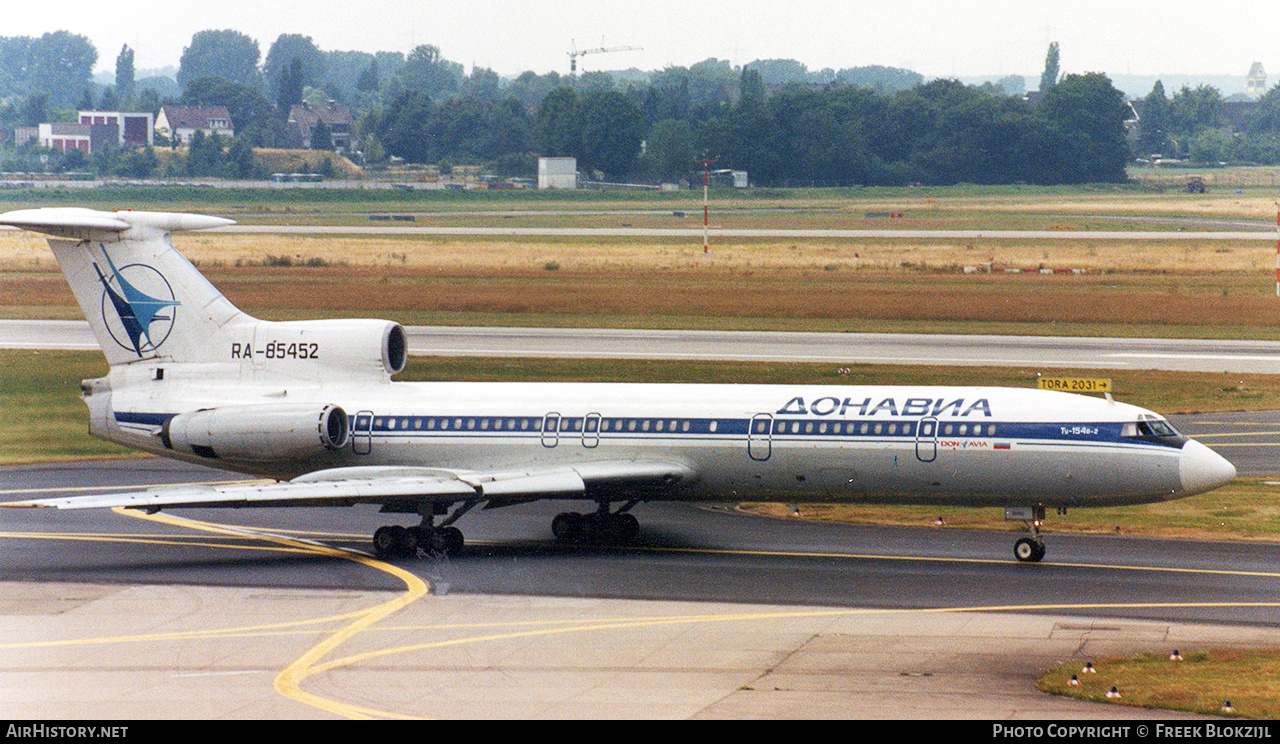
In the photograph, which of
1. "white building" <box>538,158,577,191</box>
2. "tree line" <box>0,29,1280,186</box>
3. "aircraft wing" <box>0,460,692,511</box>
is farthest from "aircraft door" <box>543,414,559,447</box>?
"white building" <box>538,158,577,191</box>

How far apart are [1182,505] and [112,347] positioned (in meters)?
26.9

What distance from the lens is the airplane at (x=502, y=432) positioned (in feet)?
101

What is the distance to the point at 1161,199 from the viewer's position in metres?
152

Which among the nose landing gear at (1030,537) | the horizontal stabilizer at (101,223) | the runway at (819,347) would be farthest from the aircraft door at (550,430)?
the runway at (819,347)

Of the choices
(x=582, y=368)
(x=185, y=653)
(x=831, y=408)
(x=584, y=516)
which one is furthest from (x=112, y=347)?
(x=582, y=368)

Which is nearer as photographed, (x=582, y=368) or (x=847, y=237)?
(x=582, y=368)

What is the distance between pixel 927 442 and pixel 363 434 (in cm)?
1275

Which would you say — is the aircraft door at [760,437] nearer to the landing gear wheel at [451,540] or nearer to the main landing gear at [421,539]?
the main landing gear at [421,539]

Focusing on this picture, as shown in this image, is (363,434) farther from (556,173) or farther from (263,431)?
(556,173)

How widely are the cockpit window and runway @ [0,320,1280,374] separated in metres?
28.5

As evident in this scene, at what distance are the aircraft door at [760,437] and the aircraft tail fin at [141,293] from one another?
503 inches

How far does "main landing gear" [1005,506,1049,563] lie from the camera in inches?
1219

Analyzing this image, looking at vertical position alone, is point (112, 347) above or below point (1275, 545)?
above
